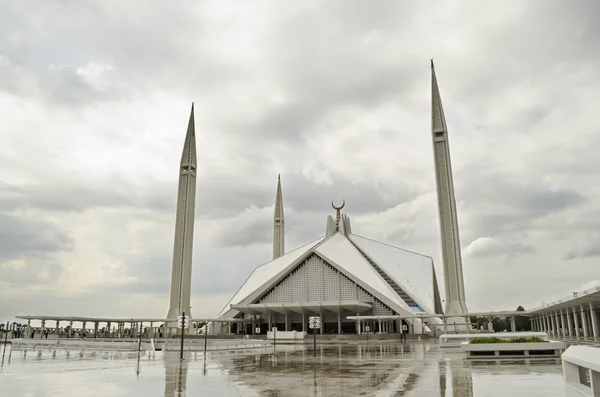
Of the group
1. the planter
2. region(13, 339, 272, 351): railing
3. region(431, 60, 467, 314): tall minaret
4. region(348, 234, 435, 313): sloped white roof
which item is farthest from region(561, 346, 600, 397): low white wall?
region(348, 234, 435, 313): sloped white roof

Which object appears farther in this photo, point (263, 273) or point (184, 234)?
point (263, 273)

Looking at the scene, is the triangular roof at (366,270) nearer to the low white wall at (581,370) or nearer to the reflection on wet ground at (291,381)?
the reflection on wet ground at (291,381)

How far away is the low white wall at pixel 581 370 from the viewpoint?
13.7ft

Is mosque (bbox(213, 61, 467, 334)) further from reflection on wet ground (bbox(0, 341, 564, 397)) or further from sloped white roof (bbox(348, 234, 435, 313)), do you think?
reflection on wet ground (bbox(0, 341, 564, 397))

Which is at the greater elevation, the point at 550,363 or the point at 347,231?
the point at 347,231

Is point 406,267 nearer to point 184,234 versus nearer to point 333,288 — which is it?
point 333,288

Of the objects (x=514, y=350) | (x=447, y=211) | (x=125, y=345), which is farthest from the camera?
(x=447, y=211)

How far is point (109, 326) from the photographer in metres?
58.8

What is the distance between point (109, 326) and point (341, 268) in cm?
2910

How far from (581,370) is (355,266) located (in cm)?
5027

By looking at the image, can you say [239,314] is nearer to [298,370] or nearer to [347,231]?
[347,231]

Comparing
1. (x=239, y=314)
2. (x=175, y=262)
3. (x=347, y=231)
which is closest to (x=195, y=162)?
(x=175, y=262)

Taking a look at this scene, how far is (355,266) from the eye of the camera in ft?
181

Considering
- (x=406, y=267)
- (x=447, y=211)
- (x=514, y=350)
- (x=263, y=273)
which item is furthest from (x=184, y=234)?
(x=514, y=350)
